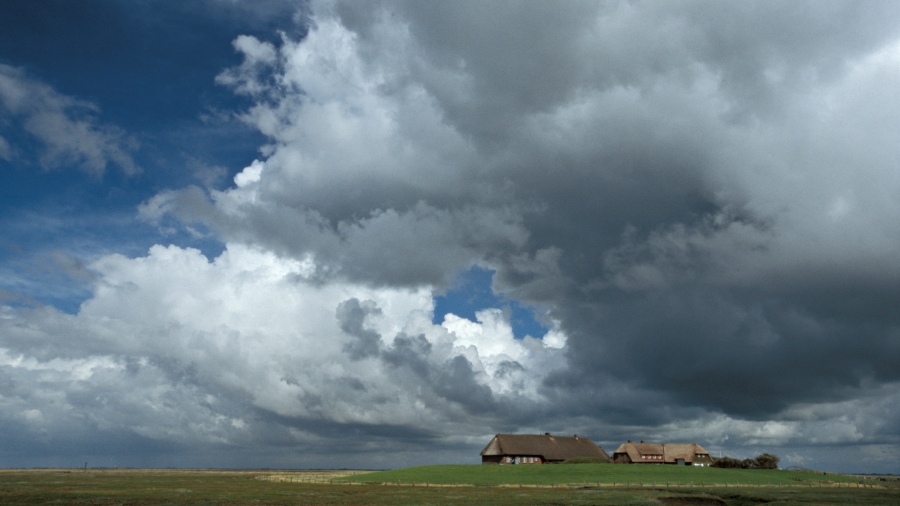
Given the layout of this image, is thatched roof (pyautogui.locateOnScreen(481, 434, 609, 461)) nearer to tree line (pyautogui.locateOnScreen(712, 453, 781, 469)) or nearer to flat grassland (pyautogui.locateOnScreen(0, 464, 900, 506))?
flat grassland (pyautogui.locateOnScreen(0, 464, 900, 506))

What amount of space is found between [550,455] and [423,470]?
3769 centimetres

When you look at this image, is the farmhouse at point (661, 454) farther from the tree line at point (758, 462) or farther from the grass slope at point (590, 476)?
the grass slope at point (590, 476)

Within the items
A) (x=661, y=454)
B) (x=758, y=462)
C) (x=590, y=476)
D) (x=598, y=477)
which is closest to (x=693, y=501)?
(x=598, y=477)

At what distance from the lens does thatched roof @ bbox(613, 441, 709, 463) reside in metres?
153

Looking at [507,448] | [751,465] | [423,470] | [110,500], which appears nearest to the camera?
[110,500]

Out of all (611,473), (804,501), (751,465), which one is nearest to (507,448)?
(611,473)

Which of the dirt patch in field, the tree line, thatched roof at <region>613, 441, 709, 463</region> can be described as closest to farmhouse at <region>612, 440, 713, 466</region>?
thatched roof at <region>613, 441, 709, 463</region>

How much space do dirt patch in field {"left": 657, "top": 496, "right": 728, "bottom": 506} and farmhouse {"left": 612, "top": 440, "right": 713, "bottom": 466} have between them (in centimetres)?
9126

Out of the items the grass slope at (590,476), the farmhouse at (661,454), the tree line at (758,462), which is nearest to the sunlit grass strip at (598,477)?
the grass slope at (590,476)

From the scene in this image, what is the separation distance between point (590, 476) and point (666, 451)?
62382 millimetres

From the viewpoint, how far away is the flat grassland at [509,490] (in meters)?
61.3

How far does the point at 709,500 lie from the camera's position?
65.7 metres

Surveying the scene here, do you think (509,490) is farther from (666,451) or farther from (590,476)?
(666,451)

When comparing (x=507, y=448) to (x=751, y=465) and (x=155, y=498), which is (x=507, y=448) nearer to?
(x=751, y=465)
